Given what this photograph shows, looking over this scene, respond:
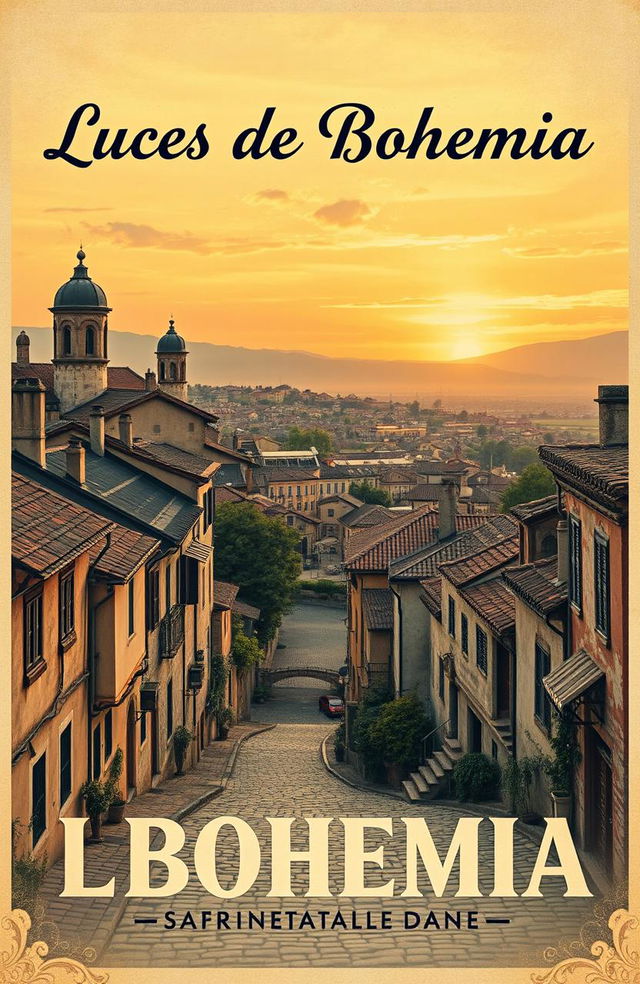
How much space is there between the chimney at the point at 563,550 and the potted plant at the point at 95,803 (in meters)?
8.01

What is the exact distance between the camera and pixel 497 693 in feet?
75.4

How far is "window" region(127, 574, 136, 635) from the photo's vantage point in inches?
773

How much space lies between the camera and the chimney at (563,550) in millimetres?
16984

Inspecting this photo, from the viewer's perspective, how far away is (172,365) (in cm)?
6919

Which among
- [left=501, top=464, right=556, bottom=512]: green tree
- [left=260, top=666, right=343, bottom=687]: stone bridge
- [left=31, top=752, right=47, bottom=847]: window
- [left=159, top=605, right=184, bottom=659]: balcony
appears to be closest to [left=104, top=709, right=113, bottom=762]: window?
[left=31, top=752, right=47, bottom=847]: window

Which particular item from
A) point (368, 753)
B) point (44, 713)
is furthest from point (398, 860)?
point (368, 753)

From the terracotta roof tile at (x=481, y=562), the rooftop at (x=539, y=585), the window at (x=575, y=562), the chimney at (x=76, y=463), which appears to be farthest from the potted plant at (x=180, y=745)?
the window at (x=575, y=562)

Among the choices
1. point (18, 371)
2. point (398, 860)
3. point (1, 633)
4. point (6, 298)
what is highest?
point (18, 371)

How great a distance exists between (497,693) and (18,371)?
50896 mm

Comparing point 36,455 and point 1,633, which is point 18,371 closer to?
point 36,455

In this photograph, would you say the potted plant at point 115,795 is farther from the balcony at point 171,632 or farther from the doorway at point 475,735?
the doorway at point 475,735

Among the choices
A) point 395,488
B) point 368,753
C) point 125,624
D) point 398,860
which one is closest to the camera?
point 398,860

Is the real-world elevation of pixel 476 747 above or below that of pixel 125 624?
below

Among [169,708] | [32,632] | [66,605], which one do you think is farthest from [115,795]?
[169,708]
